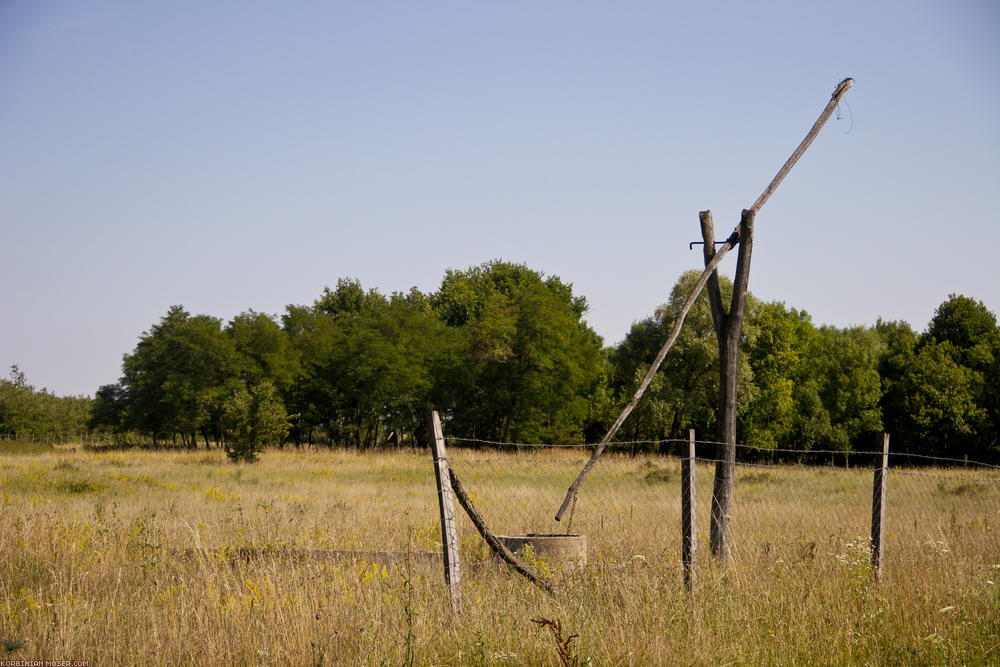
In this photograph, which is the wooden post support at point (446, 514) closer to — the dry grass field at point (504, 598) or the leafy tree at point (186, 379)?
the dry grass field at point (504, 598)

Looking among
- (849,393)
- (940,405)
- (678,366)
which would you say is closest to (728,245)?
(678,366)

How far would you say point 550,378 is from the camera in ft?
172

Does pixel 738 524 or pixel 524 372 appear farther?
pixel 524 372

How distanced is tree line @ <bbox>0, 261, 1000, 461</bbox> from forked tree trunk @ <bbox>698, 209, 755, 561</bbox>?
38790 mm

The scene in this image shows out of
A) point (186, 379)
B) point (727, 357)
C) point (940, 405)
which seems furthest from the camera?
point (186, 379)

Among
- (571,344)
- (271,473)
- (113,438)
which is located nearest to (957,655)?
(271,473)

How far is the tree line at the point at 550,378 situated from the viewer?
4981 cm

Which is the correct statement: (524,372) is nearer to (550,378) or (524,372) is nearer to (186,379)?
(550,378)

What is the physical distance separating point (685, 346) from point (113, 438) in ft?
173

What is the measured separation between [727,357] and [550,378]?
44512 millimetres

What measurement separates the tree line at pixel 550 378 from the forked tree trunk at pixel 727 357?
38.8m

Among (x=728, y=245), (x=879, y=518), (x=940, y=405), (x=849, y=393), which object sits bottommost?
(x=879, y=518)

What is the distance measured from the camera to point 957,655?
197 inches

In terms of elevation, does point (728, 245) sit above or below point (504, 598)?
above
